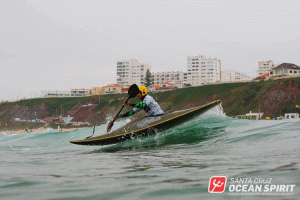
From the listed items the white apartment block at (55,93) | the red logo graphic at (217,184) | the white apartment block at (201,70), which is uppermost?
the white apartment block at (201,70)

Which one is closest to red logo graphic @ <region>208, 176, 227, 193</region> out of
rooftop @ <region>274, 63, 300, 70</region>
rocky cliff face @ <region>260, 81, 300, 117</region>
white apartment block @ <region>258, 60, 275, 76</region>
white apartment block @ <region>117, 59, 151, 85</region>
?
rocky cliff face @ <region>260, 81, 300, 117</region>

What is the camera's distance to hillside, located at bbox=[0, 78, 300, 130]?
Answer: 70125 mm

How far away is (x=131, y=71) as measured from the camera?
16750 centimetres

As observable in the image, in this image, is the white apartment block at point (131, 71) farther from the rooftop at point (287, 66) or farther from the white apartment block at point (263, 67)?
the rooftop at point (287, 66)

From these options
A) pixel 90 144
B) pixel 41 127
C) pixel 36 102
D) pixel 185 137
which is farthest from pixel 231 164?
pixel 36 102

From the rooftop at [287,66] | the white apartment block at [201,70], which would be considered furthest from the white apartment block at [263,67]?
the rooftop at [287,66]

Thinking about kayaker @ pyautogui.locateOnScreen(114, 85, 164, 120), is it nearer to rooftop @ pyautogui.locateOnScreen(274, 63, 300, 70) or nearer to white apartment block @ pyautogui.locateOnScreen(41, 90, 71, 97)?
rooftop @ pyautogui.locateOnScreen(274, 63, 300, 70)

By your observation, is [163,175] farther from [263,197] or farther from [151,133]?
[151,133]

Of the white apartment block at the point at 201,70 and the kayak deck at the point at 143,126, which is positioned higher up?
the white apartment block at the point at 201,70

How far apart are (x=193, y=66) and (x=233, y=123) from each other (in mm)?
150874

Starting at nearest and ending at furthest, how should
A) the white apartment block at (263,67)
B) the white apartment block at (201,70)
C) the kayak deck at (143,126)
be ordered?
1. the kayak deck at (143,126)
2. the white apartment block at (201,70)
3. the white apartment block at (263,67)

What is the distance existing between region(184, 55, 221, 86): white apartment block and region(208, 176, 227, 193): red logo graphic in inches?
6048

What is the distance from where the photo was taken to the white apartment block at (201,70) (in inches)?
6171

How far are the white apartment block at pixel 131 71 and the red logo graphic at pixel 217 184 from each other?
15984 cm
